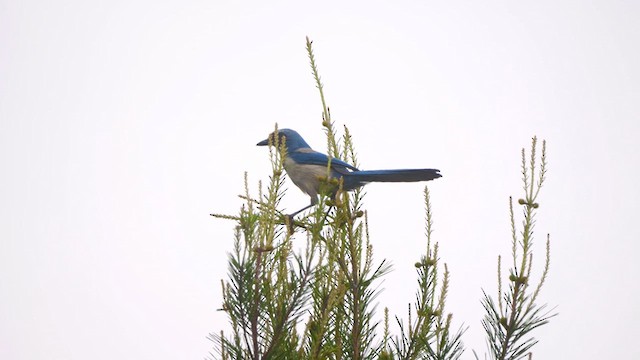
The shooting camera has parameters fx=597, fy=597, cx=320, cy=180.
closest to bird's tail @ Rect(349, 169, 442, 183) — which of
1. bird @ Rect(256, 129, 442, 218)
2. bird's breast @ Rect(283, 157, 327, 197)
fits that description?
bird @ Rect(256, 129, 442, 218)

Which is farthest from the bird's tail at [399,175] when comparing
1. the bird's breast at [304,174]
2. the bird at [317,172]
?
the bird's breast at [304,174]

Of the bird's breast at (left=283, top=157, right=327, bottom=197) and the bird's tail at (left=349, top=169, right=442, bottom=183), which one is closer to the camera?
the bird's tail at (left=349, top=169, right=442, bottom=183)

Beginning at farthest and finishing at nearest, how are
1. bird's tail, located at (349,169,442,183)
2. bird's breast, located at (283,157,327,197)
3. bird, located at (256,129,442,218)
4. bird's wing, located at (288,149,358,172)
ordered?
bird's wing, located at (288,149,358,172) → bird's breast, located at (283,157,327,197) → bird's tail, located at (349,169,442,183) → bird, located at (256,129,442,218)

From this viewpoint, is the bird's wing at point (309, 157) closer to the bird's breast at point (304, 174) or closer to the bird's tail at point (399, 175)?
the bird's breast at point (304, 174)

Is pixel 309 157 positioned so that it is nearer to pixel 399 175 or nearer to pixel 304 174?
pixel 304 174

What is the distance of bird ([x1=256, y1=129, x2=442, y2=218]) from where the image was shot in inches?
149

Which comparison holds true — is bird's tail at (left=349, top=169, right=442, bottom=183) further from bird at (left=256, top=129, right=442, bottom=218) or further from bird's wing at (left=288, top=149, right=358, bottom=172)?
bird's wing at (left=288, top=149, right=358, bottom=172)

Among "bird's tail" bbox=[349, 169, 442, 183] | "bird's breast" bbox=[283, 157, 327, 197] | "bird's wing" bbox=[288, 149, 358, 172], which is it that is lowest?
"bird's tail" bbox=[349, 169, 442, 183]

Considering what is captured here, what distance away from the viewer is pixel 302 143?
218 inches

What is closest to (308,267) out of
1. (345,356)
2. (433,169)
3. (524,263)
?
(345,356)

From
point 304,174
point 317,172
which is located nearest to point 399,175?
point 317,172

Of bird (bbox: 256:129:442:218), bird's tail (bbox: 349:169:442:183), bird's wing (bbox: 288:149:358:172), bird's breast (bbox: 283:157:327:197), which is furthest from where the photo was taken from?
bird's wing (bbox: 288:149:358:172)

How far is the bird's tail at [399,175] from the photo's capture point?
13.4 feet

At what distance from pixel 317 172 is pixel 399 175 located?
731 millimetres
